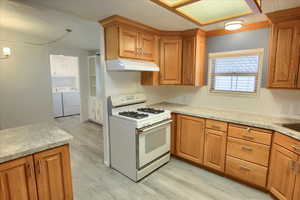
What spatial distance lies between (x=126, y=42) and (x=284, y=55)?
2150 mm

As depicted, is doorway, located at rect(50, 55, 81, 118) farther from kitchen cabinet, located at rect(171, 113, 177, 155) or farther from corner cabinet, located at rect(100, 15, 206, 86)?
kitchen cabinet, located at rect(171, 113, 177, 155)

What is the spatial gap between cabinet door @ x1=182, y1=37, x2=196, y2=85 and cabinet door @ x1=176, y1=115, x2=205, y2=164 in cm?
74

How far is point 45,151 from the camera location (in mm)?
1350

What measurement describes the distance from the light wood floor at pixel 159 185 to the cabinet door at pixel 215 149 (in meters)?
0.18

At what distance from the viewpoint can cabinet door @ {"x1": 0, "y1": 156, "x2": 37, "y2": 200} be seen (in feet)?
3.86

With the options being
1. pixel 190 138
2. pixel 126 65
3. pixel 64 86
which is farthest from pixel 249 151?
pixel 64 86

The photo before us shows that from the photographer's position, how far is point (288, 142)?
173 centimetres

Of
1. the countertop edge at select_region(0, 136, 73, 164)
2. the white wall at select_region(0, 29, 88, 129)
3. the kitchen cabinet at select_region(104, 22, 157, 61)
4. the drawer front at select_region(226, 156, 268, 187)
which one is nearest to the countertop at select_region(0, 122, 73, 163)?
the countertop edge at select_region(0, 136, 73, 164)

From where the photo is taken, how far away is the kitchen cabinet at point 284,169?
1.66m

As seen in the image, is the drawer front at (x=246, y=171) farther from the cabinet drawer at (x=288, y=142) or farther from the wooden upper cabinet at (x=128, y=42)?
the wooden upper cabinet at (x=128, y=42)

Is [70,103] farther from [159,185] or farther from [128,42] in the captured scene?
[159,185]

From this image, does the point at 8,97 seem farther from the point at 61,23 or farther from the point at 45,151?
the point at 45,151

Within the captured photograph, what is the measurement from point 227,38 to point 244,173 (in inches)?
85.2

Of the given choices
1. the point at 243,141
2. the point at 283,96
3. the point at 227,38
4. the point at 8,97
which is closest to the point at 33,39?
the point at 8,97
